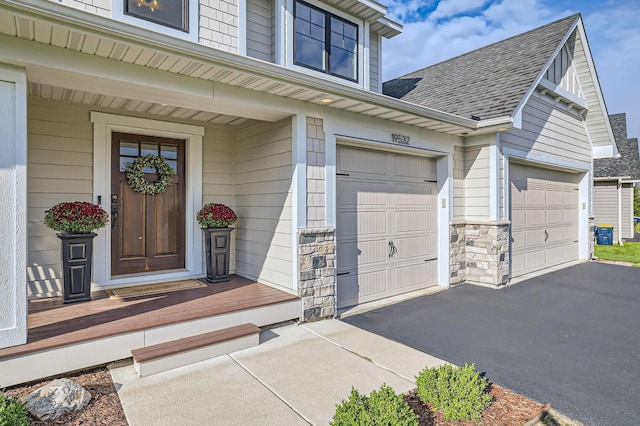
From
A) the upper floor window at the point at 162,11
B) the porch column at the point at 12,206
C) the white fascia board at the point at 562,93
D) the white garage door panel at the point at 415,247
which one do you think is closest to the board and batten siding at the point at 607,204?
the white fascia board at the point at 562,93

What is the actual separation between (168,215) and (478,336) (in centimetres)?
405

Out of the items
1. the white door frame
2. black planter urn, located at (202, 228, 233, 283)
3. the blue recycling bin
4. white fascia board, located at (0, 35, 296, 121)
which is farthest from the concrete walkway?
the blue recycling bin

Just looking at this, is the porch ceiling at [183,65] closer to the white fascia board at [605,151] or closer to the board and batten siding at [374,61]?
the board and batten siding at [374,61]

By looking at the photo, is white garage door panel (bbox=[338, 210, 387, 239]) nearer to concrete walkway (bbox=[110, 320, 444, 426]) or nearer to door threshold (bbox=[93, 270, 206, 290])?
concrete walkway (bbox=[110, 320, 444, 426])

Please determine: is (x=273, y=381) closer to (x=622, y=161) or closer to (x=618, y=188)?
(x=618, y=188)

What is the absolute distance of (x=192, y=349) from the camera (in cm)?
309

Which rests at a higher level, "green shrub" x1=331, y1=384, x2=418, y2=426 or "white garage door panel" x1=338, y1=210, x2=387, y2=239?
"white garage door panel" x1=338, y1=210, x2=387, y2=239

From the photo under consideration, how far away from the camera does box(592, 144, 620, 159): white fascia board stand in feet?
28.7

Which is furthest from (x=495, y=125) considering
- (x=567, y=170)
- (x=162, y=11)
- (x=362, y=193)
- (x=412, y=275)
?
(x=162, y=11)

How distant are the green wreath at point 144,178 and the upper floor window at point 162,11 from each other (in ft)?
5.55

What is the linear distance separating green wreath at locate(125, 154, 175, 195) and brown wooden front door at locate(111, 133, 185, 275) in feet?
0.19

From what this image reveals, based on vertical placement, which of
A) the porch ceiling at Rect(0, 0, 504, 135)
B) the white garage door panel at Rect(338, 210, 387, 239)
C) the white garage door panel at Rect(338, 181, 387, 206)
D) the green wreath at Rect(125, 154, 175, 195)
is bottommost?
the white garage door panel at Rect(338, 210, 387, 239)

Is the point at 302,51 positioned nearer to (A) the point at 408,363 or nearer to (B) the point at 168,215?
(B) the point at 168,215

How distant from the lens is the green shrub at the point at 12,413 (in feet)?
6.18
